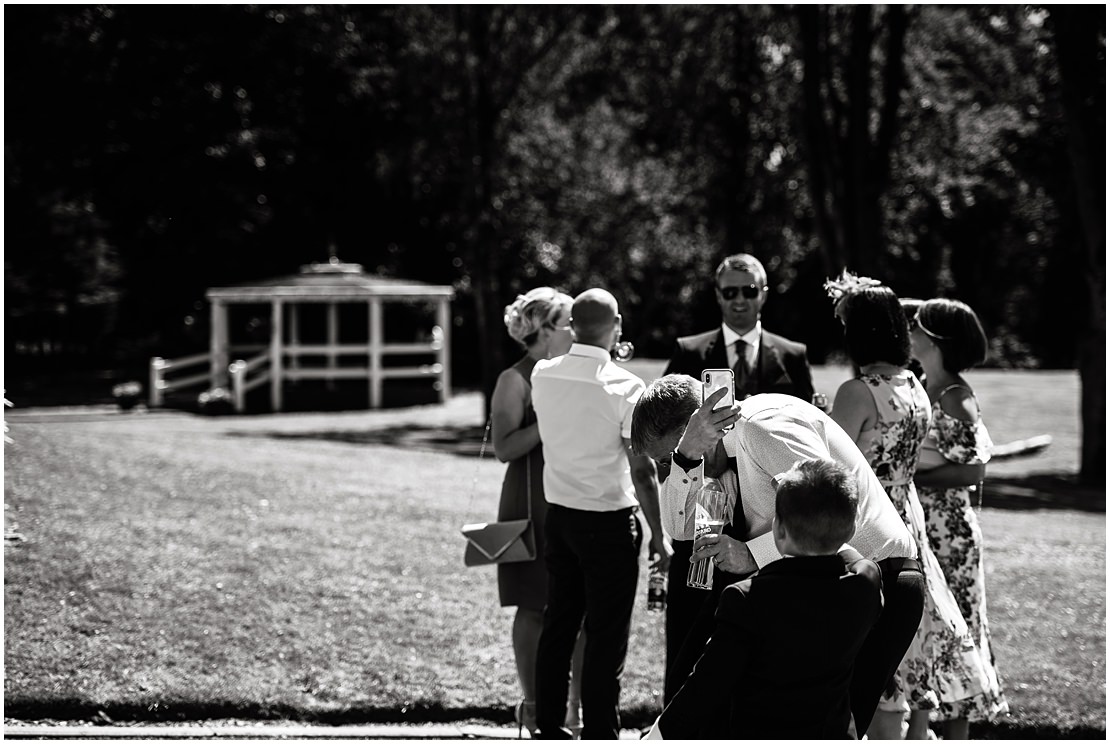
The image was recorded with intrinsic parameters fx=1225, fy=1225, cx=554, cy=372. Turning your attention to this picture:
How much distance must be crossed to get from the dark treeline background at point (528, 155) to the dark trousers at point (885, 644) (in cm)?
1263

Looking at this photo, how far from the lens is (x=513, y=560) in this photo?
220 inches

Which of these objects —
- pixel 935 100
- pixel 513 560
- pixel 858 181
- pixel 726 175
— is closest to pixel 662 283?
pixel 726 175

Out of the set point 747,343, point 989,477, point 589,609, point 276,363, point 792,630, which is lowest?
point 989,477

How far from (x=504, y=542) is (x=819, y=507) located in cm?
254

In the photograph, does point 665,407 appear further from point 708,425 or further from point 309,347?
point 309,347

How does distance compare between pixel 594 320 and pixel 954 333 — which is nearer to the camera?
pixel 594 320

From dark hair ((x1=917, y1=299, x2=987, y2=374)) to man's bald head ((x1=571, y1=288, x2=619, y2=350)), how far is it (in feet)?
4.52

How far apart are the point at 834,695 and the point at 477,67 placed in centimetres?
2078

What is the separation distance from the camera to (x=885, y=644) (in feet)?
12.0

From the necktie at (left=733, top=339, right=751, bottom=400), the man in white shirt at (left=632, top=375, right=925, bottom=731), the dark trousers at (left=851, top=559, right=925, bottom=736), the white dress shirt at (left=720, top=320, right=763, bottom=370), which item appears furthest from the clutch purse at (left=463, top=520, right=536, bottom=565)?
the dark trousers at (left=851, top=559, right=925, bottom=736)

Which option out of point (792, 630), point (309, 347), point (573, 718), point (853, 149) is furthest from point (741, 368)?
point (309, 347)

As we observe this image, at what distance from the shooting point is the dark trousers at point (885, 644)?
3.65 m

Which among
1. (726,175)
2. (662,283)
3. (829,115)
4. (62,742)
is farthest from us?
(662,283)

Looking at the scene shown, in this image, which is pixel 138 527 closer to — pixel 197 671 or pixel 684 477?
pixel 197 671
